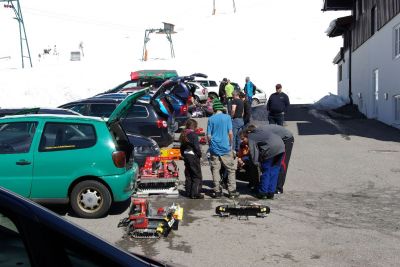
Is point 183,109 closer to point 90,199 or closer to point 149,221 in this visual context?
point 90,199

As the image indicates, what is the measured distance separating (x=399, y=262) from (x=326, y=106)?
23920 millimetres

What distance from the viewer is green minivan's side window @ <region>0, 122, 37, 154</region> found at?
8.17 metres

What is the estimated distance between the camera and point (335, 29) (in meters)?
32.2

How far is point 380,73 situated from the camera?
72.5 ft

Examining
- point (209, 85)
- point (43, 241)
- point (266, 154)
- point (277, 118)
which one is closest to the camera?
point (43, 241)

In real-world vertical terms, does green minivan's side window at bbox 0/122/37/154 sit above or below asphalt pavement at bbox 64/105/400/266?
above

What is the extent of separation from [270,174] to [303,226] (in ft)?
5.89

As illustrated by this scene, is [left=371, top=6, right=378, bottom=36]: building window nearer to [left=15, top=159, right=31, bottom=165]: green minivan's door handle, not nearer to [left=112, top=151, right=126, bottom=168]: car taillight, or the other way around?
[left=112, top=151, right=126, bottom=168]: car taillight

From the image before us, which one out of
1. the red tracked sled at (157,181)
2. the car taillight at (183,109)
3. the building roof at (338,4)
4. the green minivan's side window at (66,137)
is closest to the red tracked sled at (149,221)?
the green minivan's side window at (66,137)

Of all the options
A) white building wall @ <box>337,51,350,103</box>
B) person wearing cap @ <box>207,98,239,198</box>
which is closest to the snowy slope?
white building wall @ <box>337,51,350,103</box>

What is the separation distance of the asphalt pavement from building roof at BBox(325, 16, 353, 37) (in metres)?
17.4

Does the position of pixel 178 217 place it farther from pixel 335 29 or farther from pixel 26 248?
pixel 335 29

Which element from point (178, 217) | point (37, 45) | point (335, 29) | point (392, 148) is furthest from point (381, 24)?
point (37, 45)

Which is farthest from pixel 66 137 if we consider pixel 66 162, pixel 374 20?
pixel 374 20
